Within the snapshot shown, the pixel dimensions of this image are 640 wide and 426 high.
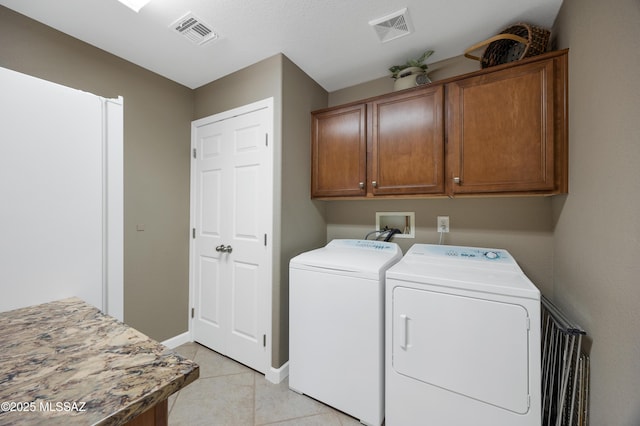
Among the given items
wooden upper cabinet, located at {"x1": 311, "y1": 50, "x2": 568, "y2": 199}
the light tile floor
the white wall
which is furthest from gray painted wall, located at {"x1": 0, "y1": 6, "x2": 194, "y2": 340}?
wooden upper cabinet, located at {"x1": 311, "y1": 50, "x2": 568, "y2": 199}

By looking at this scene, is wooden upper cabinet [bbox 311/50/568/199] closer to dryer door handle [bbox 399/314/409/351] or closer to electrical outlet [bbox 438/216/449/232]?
electrical outlet [bbox 438/216/449/232]

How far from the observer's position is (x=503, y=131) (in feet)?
4.81

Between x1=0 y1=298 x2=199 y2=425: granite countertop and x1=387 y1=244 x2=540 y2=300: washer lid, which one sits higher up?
x1=387 y1=244 x2=540 y2=300: washer lid

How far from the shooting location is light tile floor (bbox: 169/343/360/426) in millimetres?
1537

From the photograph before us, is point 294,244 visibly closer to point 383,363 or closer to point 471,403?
point 383,363

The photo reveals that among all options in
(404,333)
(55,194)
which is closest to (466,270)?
(404,333)

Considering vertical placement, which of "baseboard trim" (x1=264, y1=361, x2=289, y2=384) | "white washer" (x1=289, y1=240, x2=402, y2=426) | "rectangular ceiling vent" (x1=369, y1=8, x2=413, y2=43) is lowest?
"baseboard trim" (x1=264, y1=361, x2=289, y2=384)

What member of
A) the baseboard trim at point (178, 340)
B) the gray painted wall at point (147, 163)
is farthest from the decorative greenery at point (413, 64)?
the baseboard trim at point (178, 340)

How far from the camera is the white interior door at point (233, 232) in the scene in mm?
1974

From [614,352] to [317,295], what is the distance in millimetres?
1340

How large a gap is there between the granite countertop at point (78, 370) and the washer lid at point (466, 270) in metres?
1.15

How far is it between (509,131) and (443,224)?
0.76 metres

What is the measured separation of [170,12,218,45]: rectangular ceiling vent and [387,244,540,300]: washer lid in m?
1.97

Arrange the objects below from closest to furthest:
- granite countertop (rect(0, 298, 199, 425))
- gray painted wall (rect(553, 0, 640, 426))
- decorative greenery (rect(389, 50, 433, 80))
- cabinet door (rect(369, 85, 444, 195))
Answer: granite countertop (rect(0, 298, 199, 425)), gray painted wall (rect(553, 0, 640, 426)), cabinet door (rect(369, 85, 444, 195)), decorative greenery (rect(389, 50, 433, 80))
